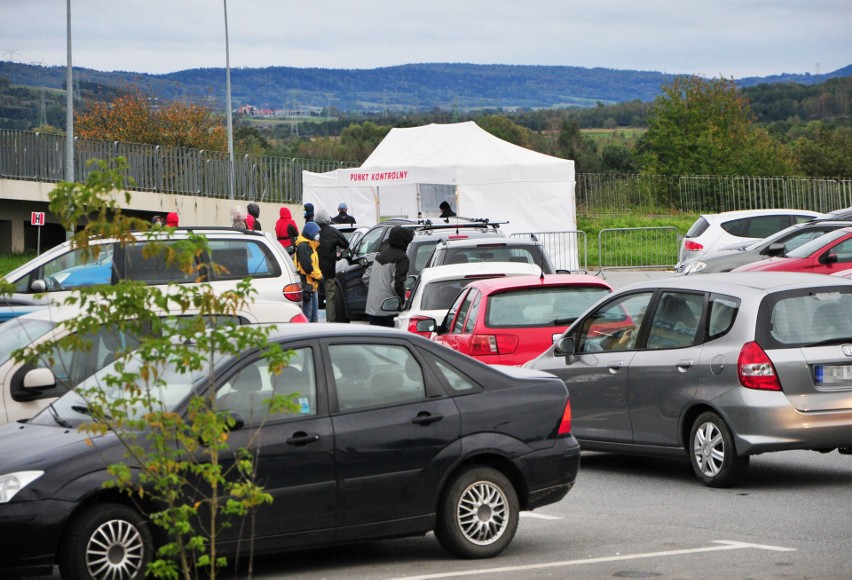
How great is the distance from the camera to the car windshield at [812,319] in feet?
32.8

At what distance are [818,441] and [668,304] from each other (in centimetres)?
159

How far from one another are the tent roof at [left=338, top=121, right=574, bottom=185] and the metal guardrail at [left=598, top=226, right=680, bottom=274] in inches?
138

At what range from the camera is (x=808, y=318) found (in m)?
10.0

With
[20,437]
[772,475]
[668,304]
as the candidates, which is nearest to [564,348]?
[668,304]

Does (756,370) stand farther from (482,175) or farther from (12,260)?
(12,260)

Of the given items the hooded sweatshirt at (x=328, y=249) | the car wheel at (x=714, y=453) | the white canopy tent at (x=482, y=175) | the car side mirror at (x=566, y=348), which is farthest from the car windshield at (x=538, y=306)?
the white canopy tent at (x=482, y=175)

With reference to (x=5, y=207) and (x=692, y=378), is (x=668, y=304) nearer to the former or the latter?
(x=692, y=378)

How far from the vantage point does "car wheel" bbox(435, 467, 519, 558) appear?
26.3 ft

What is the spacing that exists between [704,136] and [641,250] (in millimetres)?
33245

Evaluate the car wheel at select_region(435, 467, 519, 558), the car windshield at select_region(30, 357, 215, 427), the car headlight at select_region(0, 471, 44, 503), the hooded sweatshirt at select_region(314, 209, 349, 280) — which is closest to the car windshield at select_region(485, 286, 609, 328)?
the car wheel at select_region(435, 467, 519, 558)

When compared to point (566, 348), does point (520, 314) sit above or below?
above

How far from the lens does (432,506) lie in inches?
313

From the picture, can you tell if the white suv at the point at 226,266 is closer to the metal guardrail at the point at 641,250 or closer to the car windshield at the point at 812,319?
the car windshield at the point at 812,319

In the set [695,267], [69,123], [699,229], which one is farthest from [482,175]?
[69,123]
